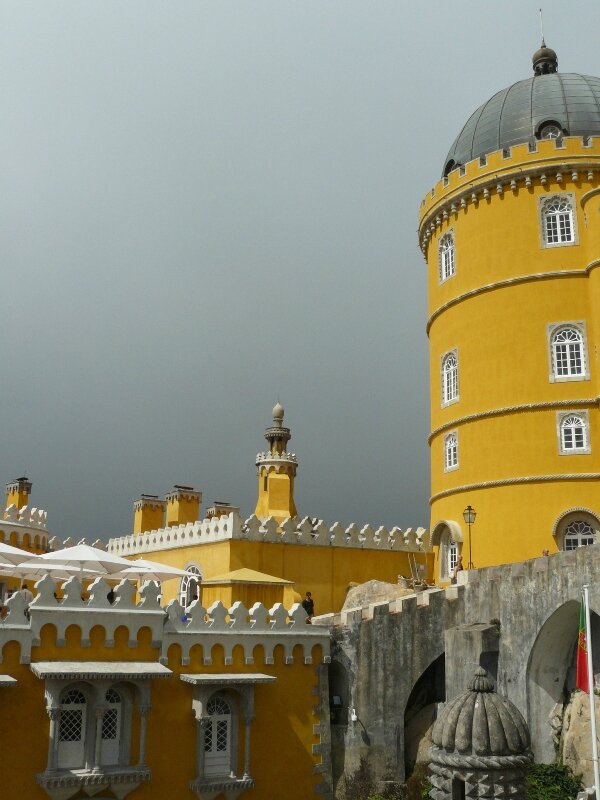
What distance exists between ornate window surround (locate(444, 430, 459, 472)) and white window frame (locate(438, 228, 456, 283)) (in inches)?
228

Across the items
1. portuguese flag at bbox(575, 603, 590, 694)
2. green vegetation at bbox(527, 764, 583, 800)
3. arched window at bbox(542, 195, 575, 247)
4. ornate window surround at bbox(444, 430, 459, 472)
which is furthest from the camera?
ornate window surround at bbox(444, 430, 459, 472)

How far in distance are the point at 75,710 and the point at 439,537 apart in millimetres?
15361

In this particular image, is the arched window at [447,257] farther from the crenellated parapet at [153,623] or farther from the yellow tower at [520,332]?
the crenellated parapet at [153,623]

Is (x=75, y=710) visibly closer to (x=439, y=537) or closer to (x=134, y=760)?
(x=134, y=760)

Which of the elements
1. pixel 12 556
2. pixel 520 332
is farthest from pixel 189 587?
pixel 520 332

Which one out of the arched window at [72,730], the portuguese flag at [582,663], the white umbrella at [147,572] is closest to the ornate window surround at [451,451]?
the white umbrella at [147,572]

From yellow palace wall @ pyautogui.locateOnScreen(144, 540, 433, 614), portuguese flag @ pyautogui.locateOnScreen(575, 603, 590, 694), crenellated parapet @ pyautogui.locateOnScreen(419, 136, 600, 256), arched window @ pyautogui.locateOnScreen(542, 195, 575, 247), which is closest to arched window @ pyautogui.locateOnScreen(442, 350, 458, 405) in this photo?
arched window @ pyautogui.locateOnScreen(542, 195, 575, 247)

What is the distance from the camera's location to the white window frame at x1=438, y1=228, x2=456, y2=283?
1211 inches

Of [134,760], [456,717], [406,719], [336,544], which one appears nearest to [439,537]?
[336,544]

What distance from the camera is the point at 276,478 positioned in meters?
40.3

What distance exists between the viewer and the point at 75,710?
18.7 m

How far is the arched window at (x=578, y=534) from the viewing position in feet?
86.0

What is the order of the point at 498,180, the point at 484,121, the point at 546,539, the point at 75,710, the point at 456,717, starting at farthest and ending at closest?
the point at 484,121 → the point at 498,180 → the point at 546,539 → the point at 75,710 → the point at 456,717

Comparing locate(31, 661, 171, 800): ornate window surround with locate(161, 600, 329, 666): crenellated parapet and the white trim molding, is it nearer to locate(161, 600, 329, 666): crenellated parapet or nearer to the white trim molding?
locate(161, 600, 329, 666): crenellated parapet
